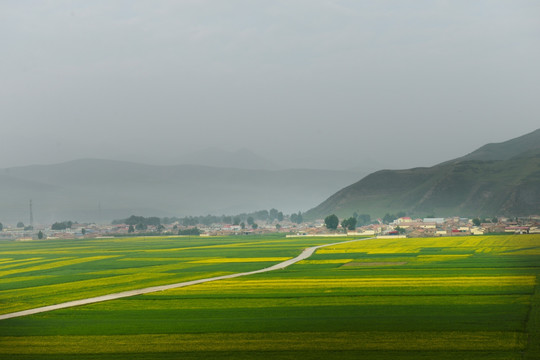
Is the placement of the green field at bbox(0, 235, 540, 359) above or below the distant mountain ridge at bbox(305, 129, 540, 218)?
below

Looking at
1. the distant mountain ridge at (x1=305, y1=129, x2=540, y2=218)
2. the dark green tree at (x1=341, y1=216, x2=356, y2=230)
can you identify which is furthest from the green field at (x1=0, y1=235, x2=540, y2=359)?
the dark green tree at (x1=341, y1=216, x2=356, y2=230)

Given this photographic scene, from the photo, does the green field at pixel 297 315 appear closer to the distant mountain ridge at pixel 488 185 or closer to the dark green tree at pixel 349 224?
the distant mountain ridge at pixel 488 185

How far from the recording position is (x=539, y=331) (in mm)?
23531

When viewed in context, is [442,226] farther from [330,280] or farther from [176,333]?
[176,333]

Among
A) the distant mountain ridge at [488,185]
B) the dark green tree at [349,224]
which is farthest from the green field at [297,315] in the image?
the dark green tree at [349,224]

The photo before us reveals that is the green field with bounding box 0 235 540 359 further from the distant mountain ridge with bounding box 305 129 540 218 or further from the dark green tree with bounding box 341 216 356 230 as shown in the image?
the dark green tree with bounding box 341 216 356 230

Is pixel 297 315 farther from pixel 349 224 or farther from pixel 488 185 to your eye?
pixel 488 185

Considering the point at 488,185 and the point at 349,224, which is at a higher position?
the point at 488,185

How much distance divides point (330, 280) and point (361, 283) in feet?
8.91

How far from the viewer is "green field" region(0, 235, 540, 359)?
875 inches

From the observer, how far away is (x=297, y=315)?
2828cm

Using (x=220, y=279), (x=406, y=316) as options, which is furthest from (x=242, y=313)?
(x=220, y=279)

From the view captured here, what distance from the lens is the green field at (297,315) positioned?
72.9 ft

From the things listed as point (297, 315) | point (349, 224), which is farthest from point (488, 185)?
point (297, 315)
